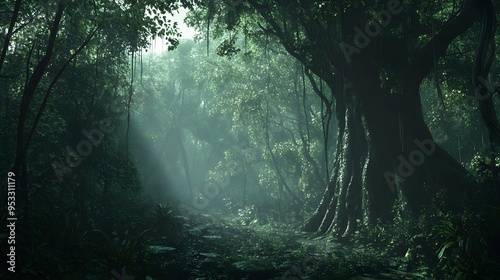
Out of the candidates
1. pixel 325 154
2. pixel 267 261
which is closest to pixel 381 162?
pixel 325 154

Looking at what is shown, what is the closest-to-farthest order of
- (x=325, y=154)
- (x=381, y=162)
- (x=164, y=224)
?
(x=325, y=154)
(x=381, y=162)
(x=164, y=224)

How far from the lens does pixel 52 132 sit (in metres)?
11.0

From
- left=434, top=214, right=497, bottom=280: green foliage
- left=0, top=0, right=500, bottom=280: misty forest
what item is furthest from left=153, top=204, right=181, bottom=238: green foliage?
left=434, top=214, right=497, bottom=280: green foliage

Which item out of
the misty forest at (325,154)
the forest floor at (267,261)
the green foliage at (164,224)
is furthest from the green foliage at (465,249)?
the green foliage at (164,224)

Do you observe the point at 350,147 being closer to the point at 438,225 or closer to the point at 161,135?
the point at 438,225

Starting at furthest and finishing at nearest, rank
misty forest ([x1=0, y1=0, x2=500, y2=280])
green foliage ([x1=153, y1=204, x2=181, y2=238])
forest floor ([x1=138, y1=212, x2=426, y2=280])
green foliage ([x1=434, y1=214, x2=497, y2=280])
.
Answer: green foliage ([x1=153, y1=204, x2=181, y2=238]), forest floor ([x1=138, y1=212, x2=426, y2=280]), misty forest ([x1=0, y1=0, x2=500, y2=280]), green foliage ([x1=434, y1=214, x2=497, y2=280])

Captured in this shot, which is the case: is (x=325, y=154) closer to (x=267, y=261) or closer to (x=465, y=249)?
(x=267, y=261)

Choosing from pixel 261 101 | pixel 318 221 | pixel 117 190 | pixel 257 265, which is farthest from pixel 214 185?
pixel 257 265

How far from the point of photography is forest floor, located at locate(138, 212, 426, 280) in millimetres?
7869

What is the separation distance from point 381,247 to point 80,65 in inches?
433

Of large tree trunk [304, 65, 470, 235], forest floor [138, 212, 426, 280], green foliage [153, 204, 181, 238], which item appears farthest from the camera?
green foliage [153, 204, 181, 238]

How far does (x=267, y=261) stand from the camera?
9.09 metres

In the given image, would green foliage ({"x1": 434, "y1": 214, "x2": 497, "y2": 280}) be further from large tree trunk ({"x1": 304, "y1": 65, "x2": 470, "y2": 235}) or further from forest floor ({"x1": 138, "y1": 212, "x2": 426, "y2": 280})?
large tree trunk ({"x1": 304, "y1": 65, "x2": 470, "y2": 235})

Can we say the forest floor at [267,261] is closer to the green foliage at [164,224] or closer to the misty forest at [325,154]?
the misty forest at [325,154]
